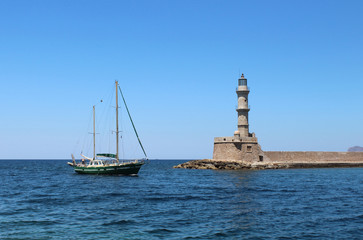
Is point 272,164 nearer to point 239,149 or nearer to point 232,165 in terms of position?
point 239,149

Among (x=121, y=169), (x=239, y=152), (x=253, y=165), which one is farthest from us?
(x=239, y=152)

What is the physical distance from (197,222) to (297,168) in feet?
159

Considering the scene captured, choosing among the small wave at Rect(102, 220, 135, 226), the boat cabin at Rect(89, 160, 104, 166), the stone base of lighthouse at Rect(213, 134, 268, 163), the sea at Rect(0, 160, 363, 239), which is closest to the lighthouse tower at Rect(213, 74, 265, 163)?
the stone base of lighthouse at Rect(213, 134, 268, 163)

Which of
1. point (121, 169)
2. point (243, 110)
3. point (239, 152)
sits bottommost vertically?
point (121, 169)

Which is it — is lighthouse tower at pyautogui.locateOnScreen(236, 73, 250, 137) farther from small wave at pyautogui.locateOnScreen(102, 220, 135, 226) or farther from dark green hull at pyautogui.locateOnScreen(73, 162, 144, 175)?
small wave at pyautogui.locateOnScreen(102, 220, 135, 226)

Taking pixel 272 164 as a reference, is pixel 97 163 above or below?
above

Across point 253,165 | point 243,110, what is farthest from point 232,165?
point 243,110

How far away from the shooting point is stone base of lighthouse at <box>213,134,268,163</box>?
5607 cm

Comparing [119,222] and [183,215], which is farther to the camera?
[183,215]

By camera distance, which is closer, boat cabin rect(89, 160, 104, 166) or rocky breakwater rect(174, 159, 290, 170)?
boat cabin rect(89, 160, 104, 166)

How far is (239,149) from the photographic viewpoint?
56062mm

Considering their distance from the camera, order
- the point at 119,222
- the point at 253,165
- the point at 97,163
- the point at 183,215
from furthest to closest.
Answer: the point at 253,165, the point at 97,163, the point at 183,215, the point at 119,222

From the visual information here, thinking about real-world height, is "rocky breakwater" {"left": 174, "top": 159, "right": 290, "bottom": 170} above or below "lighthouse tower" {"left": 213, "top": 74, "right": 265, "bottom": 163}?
below

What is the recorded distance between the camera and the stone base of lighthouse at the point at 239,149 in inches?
2208
